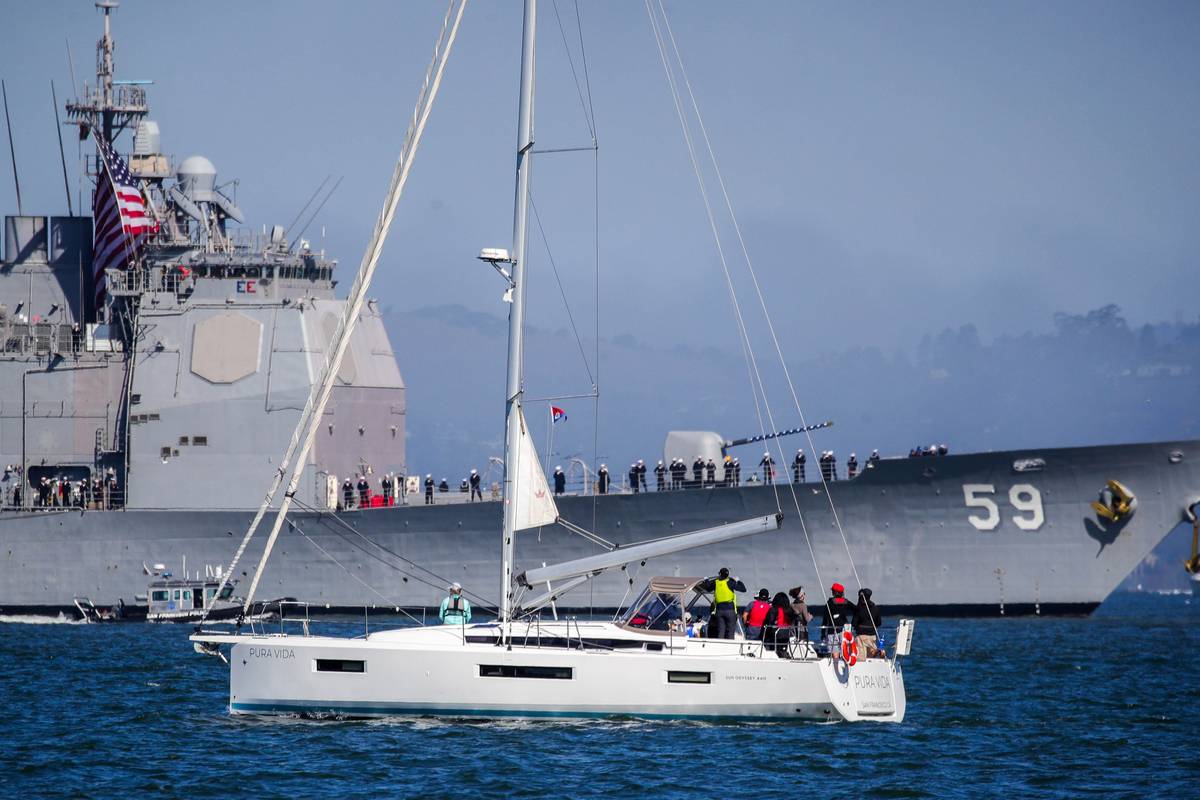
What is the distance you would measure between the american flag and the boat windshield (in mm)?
24682

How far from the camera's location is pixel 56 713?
20656mm

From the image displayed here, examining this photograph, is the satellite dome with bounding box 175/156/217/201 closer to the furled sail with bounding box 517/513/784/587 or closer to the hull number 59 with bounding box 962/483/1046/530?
the hull number 59 with bounding box 962/483/1046/530

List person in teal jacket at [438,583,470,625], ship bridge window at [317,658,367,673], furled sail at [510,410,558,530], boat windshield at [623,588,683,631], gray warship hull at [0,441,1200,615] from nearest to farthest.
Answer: ship bridge window at [317,658,367,673], boat windshield at [623,588,683,631], furled sail at [510,410,558,530], person in teal jacket at [438,583,470,625], gray warship hull at [0,441,1200,615]

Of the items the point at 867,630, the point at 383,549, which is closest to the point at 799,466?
the point at 383,549

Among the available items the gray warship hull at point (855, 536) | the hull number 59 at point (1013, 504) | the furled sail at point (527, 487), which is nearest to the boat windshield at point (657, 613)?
the furled sail at point (527, 487)

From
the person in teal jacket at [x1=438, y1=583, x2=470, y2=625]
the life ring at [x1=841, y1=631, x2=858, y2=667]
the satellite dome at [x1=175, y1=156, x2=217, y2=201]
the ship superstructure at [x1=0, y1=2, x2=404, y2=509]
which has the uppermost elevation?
the satellite dome at [x1=175, y1=156, x2=217, y2=201]

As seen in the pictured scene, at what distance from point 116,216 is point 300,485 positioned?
27.0 feet

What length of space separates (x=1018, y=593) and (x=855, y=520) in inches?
144

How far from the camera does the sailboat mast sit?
18.5m

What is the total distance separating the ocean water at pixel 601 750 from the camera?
15578mm

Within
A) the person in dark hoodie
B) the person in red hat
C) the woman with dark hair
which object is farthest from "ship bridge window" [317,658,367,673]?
the person in dark hoodie

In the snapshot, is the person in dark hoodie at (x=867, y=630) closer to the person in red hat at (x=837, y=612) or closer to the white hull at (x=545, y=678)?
the person in red hat at (x=837, y=612)

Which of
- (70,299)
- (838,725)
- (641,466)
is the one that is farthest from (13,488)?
(838,725)

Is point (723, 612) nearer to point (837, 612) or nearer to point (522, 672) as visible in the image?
point (837, 612)
